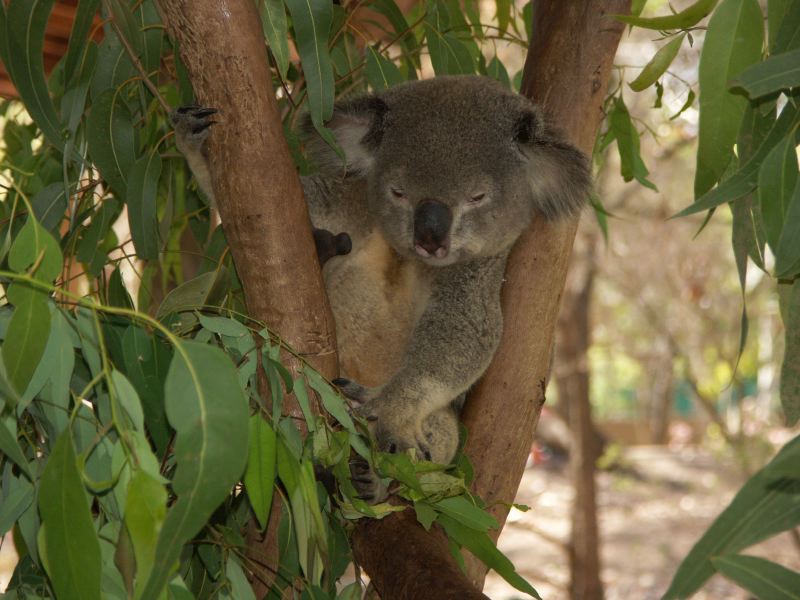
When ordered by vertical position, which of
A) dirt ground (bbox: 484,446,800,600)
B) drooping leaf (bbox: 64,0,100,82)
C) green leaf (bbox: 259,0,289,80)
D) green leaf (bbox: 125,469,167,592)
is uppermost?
dirt ground (bbox: 484,446,800,600)

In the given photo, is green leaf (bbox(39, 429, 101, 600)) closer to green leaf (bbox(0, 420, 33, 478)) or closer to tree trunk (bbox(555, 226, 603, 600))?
green leaf (bbox(0, 420, 33, 478))

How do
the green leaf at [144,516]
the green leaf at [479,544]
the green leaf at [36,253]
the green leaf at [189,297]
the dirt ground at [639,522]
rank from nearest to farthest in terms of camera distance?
the green leaf at [144,516] → the green leaf at [36,253] → the green leaf at [479,544] → the green leaf at [189,297] → the dirt ground at [639,522]

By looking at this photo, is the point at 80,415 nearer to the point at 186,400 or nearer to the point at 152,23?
the point at 186,400

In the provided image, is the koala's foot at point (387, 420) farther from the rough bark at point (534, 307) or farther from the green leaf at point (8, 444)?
the green leaf at point (8, 444)

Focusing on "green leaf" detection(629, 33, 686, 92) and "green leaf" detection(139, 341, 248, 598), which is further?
"green leaf" detection(629, 33, 686, 92)

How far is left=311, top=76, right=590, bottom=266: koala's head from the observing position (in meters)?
1.85

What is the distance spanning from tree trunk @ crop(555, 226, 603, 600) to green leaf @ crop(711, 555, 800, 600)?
440cm

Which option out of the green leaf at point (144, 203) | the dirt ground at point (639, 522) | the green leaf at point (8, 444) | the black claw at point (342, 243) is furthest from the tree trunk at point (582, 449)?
the green leaf at point (8, 444)

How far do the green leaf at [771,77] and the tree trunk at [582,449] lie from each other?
4.14m

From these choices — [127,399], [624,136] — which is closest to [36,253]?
[127,399]

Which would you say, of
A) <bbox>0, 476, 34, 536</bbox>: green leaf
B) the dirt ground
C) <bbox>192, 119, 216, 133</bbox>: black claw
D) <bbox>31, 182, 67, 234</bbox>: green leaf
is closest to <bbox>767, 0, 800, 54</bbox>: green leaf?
<bbox>192, 119, 216, 133</bbox>: black claw

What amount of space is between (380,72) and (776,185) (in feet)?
3.31

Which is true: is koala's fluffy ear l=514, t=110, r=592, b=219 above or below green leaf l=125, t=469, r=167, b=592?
above

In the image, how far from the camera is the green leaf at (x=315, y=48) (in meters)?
1.42
